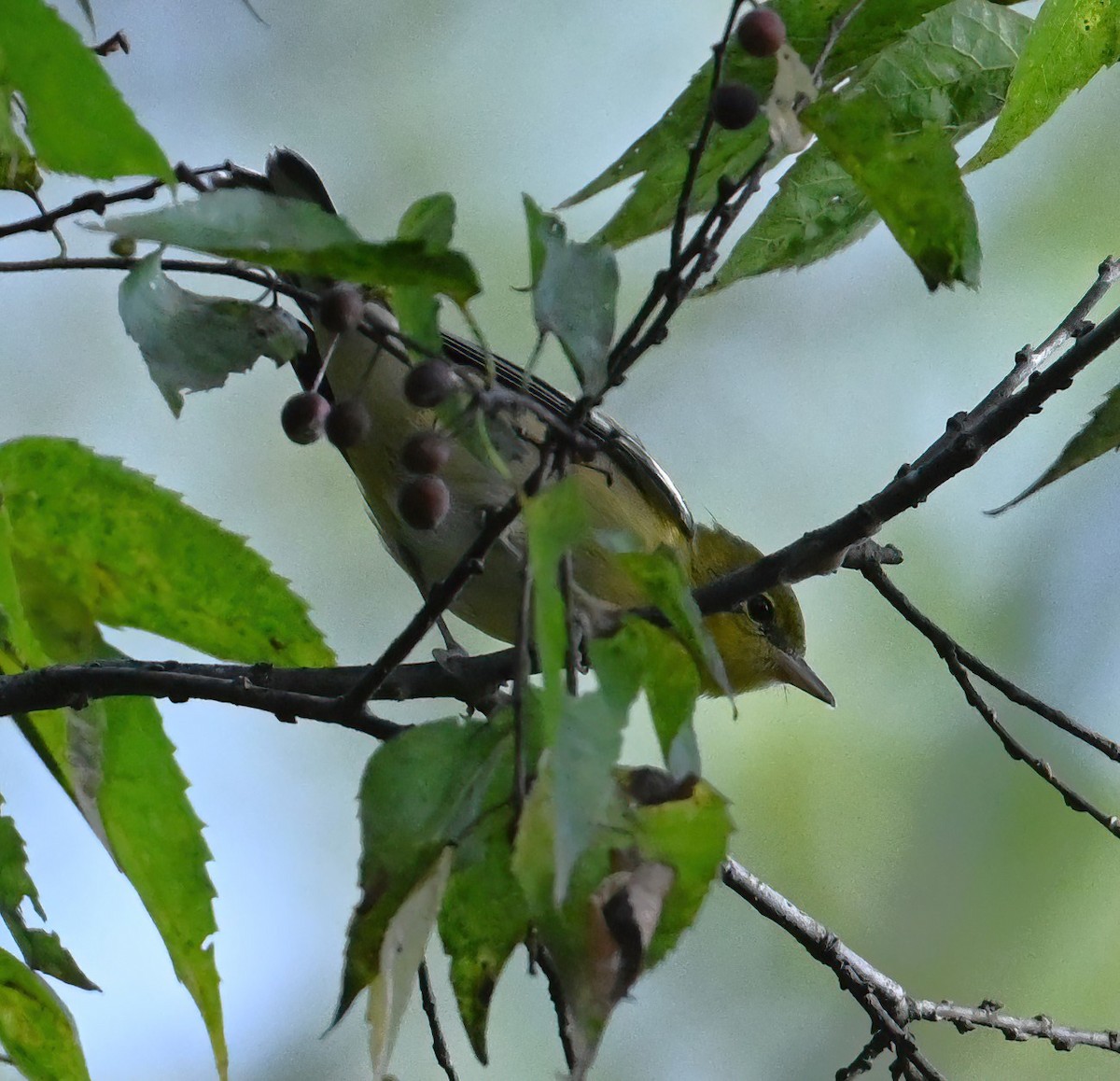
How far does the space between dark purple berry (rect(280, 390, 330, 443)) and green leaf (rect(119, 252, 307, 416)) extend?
14cm

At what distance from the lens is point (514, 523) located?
126 inches

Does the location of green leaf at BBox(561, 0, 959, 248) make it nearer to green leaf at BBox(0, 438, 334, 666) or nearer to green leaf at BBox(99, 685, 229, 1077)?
green leaf at BBox(0, 438, 334, 666)

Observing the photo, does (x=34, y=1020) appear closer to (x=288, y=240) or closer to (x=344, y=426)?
(x=344, y=426)

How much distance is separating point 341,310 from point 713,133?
49cm

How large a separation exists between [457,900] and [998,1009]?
83.3 inches

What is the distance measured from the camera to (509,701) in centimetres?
153

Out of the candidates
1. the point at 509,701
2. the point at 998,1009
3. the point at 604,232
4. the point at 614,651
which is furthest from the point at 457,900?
the point at 998,1009

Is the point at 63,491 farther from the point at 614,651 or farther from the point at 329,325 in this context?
the point at 614,651

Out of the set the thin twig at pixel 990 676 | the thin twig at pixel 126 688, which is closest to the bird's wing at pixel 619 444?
the thin twig at pixel 990 676

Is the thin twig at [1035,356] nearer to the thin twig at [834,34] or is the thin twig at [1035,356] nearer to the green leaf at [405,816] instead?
the thin twig at [834,34]

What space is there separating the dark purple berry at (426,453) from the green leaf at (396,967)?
1.86 feet

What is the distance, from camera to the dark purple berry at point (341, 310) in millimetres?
1646

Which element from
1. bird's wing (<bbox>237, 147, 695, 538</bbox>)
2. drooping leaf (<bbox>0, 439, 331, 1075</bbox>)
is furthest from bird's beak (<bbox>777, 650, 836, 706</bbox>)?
drooping leaf (<bbox>0, 439, 331, 1075</bbox>)

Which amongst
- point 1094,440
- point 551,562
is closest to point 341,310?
point 551,562
